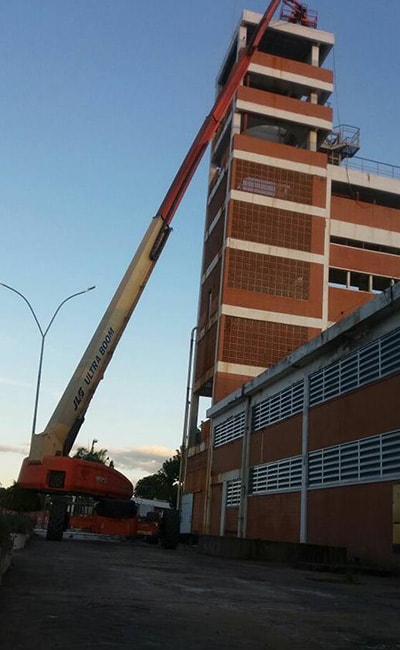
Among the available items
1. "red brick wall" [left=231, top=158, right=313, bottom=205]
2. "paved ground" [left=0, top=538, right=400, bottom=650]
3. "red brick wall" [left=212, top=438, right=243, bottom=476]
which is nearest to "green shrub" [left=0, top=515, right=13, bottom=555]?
"paved ground" [left=0, top=538, right=400, bottom=650]

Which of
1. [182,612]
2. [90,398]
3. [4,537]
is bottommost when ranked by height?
[182,612]

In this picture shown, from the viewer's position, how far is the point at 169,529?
2525 centimetres

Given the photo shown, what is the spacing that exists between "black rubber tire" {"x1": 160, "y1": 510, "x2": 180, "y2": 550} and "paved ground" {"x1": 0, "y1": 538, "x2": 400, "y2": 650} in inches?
494

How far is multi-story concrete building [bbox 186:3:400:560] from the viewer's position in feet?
136

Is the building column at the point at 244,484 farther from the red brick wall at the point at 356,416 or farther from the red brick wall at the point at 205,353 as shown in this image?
the red brick wall at the point at 205,353

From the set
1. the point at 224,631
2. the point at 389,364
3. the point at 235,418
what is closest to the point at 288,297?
the point at 235,418

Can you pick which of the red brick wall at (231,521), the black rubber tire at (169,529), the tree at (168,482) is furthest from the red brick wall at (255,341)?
the tree at (168,482)

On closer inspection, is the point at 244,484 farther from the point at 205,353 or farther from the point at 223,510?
the point at 205,353

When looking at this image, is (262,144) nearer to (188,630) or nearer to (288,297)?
(288,297)

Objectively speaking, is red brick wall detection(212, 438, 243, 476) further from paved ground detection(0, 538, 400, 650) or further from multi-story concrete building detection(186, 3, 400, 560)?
paved ground detection(0, 538, 400, 650)

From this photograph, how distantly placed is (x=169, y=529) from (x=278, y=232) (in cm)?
2376

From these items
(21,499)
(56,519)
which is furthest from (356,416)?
(21,499)

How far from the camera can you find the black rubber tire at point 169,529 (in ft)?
82.8

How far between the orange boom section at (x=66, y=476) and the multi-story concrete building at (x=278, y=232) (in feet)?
51.0
